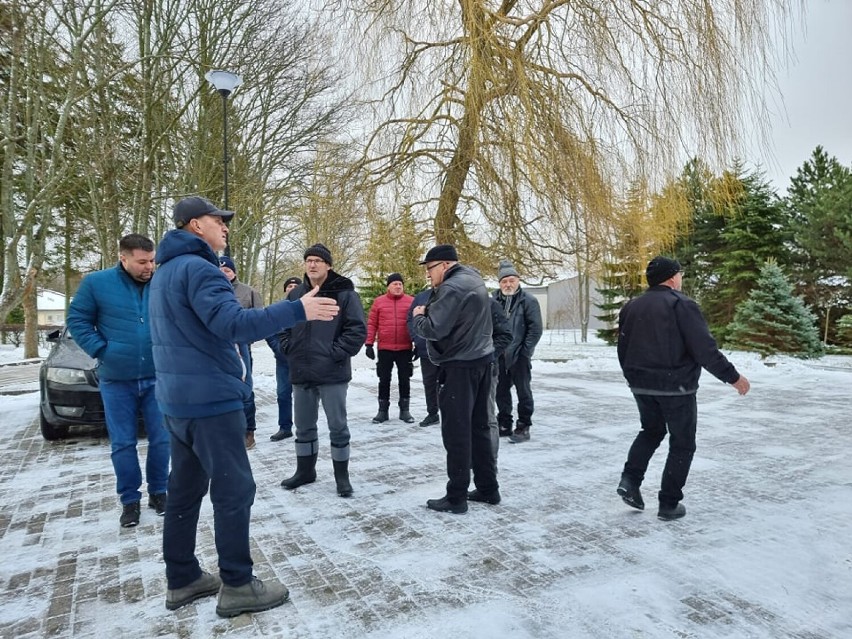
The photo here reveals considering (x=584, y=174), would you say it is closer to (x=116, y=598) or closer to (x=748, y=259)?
(x=116, y=598)

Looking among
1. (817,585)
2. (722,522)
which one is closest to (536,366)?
(722,522)

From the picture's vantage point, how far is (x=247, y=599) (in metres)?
2.53

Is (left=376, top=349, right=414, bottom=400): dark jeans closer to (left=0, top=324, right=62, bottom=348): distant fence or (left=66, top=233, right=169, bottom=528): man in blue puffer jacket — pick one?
(left=66, top=233, right=169, bottom=528): man in blue puffer jacket

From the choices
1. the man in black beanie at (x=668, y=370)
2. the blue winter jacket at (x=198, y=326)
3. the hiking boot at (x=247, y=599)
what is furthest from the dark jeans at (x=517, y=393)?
the blue winter jacket at (x=198, y=326)

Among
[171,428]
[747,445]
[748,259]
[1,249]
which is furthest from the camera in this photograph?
[748,259]

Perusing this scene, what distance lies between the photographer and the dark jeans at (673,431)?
360 centimetres

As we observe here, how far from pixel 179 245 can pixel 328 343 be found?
1738 mm

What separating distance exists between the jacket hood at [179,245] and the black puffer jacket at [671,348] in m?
2.68

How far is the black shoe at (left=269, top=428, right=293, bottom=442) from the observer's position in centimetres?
607

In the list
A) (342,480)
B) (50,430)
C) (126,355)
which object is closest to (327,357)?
(342,480)

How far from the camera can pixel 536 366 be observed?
1328 centimetres

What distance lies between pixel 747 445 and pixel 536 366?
7.68m

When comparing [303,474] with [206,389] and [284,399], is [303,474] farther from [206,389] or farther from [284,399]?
[206,389]

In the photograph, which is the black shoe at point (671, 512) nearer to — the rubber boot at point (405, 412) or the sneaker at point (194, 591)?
the sneaker at point (194, 591)
